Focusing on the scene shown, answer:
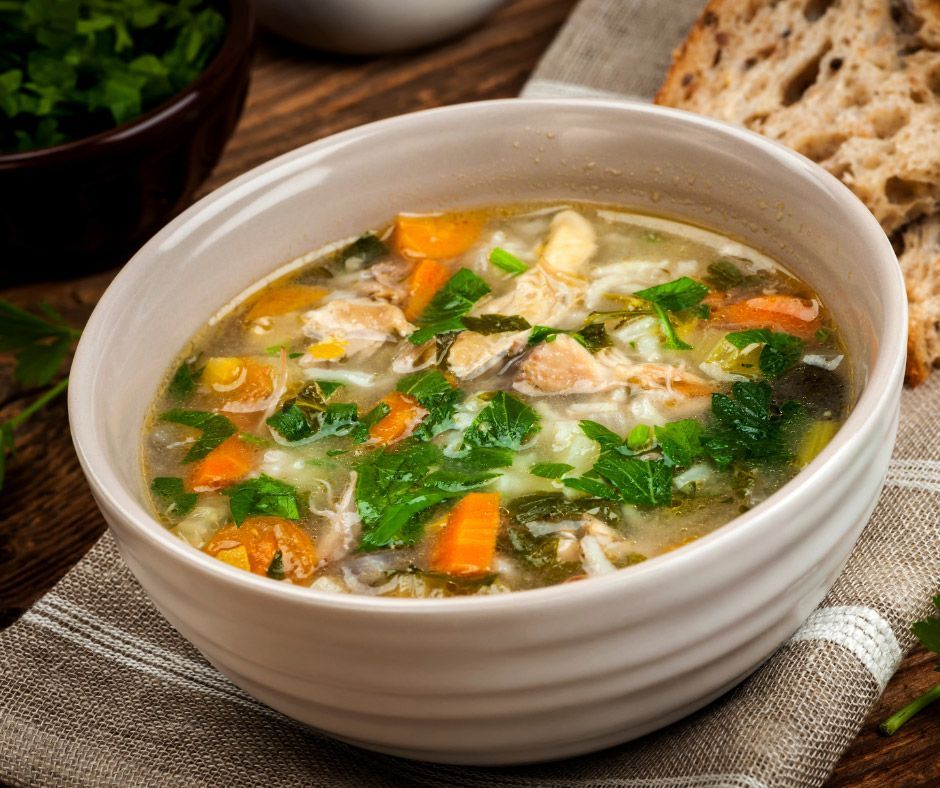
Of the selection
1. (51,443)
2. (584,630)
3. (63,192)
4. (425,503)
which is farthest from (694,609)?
(63,192)

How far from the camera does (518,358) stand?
2535 millimetres

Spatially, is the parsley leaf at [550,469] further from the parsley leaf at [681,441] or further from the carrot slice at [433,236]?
the carrot slice at [433,236]

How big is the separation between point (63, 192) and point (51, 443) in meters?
0.66

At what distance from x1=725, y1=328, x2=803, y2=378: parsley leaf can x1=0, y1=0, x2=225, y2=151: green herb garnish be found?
1845 millimetres

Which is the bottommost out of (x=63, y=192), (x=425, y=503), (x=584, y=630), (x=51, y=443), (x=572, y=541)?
(x=51, y=443)

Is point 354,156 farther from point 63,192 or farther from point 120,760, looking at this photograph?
point 120,760

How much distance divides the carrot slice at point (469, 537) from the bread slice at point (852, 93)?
3.76ft

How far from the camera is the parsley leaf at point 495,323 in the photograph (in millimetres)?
2607

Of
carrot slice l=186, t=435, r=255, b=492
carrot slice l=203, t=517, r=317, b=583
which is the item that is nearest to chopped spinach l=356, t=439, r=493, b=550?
carrot slice l=203, t=517, r=317, b=583

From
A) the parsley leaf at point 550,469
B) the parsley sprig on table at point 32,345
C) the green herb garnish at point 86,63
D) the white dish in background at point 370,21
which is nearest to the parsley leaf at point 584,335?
the parsley leaf at point 550,469

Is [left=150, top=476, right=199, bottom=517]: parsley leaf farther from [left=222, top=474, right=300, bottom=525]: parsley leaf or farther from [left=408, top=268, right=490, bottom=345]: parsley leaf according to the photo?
[left=408, top=268, right=490, bottom=345]: parsley leaf

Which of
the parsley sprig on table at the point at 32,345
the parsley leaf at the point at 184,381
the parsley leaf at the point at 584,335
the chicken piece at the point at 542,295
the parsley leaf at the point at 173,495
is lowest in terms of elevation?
the parsley sprig on table at the point at 32,345

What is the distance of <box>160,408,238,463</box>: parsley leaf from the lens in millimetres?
2438

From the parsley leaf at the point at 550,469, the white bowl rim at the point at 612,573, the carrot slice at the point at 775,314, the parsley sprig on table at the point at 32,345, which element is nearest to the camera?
the white bowl rim at the point at 612,573
